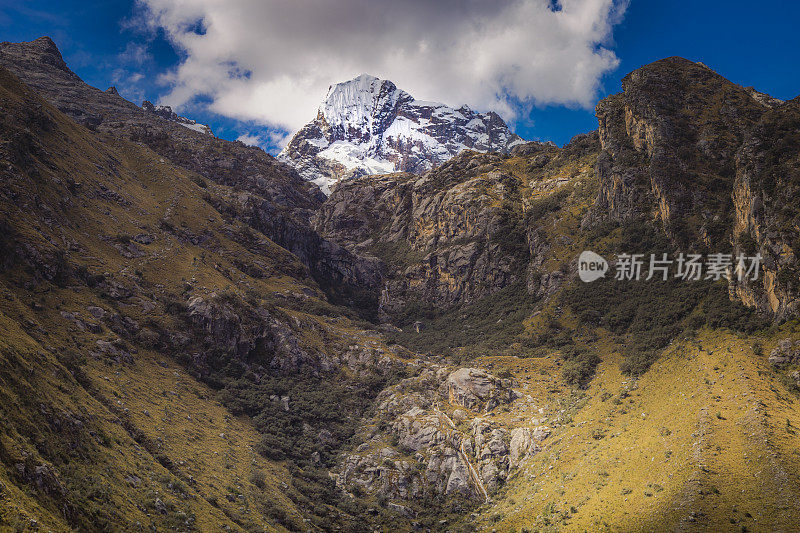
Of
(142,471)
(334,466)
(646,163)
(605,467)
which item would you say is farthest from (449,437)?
(646,163)

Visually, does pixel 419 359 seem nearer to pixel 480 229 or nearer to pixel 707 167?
pixel 480 229

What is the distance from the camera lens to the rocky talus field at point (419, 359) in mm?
45781

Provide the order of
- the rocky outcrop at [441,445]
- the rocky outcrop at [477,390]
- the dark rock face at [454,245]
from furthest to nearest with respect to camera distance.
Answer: the dark rock face at [454,245] < the rocky outcrop at [477,390] < the rocky outcrop at [441,445]

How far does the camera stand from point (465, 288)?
158 metres

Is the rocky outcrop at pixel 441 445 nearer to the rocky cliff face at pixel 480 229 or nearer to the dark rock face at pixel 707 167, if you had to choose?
the dark rock face at pixel 707 167

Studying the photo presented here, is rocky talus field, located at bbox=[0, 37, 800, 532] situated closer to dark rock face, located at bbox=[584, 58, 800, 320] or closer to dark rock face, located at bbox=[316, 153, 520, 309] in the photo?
dark rock face, located at bbox=[584, 58, 800, 320]

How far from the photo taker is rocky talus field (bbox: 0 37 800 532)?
45.8 meters

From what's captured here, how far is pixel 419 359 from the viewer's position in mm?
113250

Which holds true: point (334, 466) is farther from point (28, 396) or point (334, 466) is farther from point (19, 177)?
point (19, 177)

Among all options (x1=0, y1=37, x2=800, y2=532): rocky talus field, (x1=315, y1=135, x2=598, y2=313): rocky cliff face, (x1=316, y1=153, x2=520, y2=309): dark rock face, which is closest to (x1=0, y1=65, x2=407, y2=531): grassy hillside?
(x1=0, y1=37, x2=800, y2=532): rocky talus field

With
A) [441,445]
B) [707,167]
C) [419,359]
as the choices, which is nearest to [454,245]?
[419,359]

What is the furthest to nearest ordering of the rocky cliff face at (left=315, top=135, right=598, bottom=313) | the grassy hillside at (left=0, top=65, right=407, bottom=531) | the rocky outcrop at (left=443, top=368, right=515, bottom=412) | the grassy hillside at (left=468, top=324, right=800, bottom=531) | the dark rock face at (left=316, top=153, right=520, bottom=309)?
the dark rock face at (left=316, top=153, right=520, bottom=309), the rocky cliff face at (left=315, top=135, right=598, bottom=313), the rocky outcrop at (left=443, top=368, right=515, bottom=412), the grassy hillside at (left=468, top=324, right=800, bottom=531), the grassy hillside at (left=0, top=65, right=407, bottom=531)

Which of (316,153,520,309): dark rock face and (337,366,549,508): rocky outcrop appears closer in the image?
(337,366,549,508): rocky outcrop

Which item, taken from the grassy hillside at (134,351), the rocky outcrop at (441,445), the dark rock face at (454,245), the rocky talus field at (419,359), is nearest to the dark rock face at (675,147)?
the rocky talus field at (419,359)
